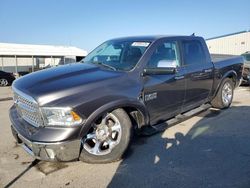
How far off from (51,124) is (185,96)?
282 cm

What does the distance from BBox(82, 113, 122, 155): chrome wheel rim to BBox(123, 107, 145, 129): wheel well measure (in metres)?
0.32

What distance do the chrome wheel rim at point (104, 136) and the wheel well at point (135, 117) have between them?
0.32 metres

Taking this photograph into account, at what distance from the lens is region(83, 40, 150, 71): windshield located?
4242 mm

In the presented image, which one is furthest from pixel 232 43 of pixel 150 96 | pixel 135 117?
pixel 135 117

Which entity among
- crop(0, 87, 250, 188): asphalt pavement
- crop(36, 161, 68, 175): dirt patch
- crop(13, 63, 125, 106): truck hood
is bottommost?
crop(36, 161, 68, 175): dirt patch

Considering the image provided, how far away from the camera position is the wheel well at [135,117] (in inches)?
156

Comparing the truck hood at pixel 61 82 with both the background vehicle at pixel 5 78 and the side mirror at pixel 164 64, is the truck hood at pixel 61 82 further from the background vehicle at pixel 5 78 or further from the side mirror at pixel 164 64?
the background vehicle at pixel 5 78

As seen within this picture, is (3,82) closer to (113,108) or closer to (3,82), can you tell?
(3,82)

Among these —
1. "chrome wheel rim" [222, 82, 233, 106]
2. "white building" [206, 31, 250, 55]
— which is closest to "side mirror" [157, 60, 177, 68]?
"chrome wheel rim" [222, 82, 233, 106]

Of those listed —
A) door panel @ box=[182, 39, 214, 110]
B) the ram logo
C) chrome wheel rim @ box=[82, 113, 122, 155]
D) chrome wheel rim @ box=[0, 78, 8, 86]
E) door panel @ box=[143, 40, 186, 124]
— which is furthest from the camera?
chrome wheel rim @ box=[0, 78, 8, 86]

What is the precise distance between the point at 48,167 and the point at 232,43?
32107 mm

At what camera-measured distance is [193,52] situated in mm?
5418

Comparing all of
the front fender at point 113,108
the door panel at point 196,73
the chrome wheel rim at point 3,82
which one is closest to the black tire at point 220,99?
the door panel at point 196,73

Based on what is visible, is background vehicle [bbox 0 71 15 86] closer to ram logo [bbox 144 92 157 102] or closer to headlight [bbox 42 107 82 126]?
ram logo [bbox 144 92 157 102]
